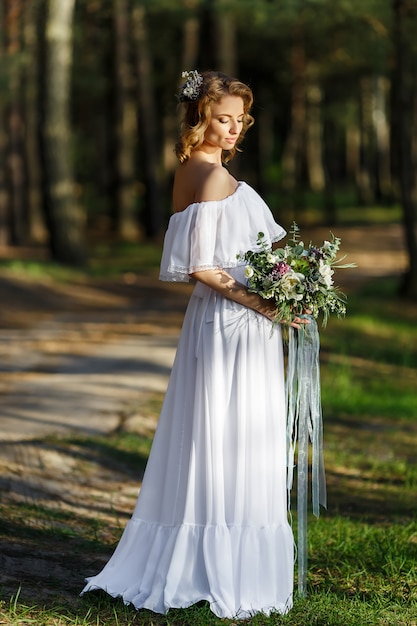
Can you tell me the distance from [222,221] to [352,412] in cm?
660

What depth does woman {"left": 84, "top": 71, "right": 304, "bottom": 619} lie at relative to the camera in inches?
179

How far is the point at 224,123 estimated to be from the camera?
15.3 feet

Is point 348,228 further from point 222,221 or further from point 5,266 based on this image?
point 222,221

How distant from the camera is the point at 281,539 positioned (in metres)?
4.64

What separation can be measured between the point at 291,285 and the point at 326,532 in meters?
2.23

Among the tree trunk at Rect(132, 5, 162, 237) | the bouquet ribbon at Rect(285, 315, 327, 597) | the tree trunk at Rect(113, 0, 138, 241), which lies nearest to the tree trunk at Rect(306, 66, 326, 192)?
the tree trunk at Rect(132, 5, 162, 237)

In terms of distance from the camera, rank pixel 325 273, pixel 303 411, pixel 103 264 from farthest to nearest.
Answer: pixel 103 264 → pixel 303 411 → pixel 325 273

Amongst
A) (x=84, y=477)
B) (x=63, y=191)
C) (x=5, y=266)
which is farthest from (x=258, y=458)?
(x=63, y=191)

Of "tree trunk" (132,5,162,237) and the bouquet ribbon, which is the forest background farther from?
the bouquet ribbon

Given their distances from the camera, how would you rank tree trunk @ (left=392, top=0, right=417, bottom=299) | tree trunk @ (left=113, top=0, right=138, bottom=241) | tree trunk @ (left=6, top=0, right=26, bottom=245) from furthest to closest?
tree trunk @ (left=113, top=0, right=138, bottom=241)
tree trunk @ (left=6, top=0, right=26, bottom=245)
tree trunk @ (left=392, top=0, right=417, bottom=299)

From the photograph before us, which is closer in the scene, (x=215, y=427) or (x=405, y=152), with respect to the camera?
(x=215, y=427)

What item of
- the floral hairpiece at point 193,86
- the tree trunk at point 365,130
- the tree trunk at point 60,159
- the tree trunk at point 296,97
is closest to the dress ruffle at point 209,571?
the floral hairpiece at point 193,86

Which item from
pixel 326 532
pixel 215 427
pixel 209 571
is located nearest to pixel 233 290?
pixel 215 427

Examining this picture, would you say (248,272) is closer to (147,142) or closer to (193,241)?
(193,241)
